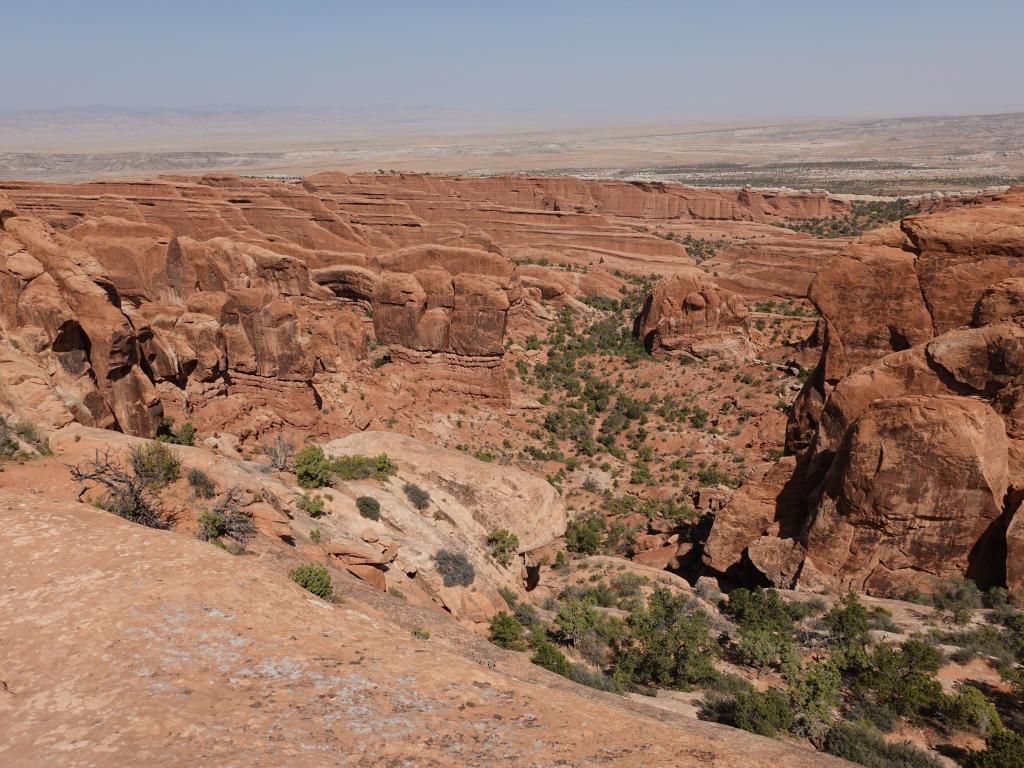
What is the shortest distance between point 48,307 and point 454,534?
15431 millimetres

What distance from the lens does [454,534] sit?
21.2 meters

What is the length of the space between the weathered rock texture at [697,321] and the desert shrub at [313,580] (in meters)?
40.7

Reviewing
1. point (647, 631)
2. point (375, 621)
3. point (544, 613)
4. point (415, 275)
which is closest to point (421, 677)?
point (375, 621)

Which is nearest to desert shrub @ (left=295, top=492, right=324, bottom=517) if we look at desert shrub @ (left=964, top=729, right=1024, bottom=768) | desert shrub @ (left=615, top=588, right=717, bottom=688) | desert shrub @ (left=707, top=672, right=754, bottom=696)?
desert shrub @ (left=615, top=588, right=717, bottom=688)

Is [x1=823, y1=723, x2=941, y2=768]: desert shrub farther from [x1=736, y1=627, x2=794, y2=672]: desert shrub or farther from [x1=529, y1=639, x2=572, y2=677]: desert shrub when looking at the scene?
[x1=529, y1=639, x2=572, y2=677]: desert shrub

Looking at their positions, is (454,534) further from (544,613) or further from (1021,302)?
(1021,302)

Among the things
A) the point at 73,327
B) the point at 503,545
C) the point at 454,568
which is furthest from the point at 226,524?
the point at 73,327

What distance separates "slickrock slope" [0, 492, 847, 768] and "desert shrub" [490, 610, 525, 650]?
6.25 meters

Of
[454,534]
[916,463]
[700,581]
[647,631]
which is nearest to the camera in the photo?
[647,631]

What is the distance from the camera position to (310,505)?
61.1ft

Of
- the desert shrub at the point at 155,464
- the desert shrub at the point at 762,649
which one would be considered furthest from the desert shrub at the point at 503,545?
the desert shrub at the point at 155,464

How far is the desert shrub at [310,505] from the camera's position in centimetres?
1858

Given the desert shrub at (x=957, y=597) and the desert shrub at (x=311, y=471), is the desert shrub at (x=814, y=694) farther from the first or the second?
the desert shrub at (x=311, y=471)

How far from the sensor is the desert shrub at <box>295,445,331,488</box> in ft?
66.4
